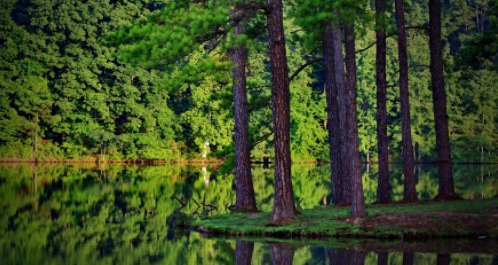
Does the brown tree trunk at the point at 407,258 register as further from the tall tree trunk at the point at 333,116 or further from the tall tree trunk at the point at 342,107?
the tall tree trunk at the point at 333,116

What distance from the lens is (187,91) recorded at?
5466 cm

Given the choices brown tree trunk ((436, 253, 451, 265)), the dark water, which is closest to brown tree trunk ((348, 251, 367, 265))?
the dark water

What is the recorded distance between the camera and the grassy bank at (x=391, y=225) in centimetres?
1230

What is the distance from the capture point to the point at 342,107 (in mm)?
16016

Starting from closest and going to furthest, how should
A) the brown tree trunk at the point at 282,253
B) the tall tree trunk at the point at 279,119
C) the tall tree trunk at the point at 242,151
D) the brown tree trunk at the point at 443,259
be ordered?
the brown tree trunk at the point at 443,259 → the brown tree trunk at the point at 282,253 → the tall tree trunk at the point at 279,119 → the tall tree trunk at the point at 242,151

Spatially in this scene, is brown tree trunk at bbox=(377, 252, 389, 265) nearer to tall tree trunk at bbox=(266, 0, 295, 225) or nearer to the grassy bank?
the grassy bank

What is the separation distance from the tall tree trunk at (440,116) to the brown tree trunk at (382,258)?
23.5 feet

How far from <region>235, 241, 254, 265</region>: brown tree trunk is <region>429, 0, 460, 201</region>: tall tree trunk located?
296 inches

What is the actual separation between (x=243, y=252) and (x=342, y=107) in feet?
20.5

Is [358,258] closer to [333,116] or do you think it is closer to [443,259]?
[443,259]

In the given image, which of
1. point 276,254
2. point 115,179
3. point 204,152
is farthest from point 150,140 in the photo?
point 276,254

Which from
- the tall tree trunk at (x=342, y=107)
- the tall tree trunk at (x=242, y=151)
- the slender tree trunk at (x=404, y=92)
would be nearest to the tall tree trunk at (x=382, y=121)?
the slender tree trunk at (x=404, y=92)

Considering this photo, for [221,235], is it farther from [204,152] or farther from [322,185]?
[204,152]

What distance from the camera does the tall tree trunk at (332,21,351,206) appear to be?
1396cm
